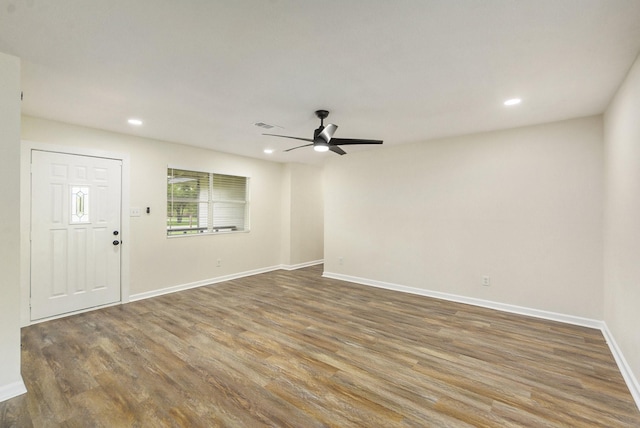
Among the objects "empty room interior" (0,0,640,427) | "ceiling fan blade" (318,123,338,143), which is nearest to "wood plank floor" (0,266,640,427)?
"empty room interior" (0,0,640,427)

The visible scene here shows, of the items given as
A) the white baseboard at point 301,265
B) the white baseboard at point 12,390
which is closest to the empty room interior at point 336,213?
the white baseboard at point 12,390

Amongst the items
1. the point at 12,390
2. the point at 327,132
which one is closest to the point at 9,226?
the point at 12,390

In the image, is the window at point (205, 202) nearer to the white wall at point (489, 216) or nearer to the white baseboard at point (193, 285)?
the white baseboard at point (193, 285)

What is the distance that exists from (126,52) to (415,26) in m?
2.02

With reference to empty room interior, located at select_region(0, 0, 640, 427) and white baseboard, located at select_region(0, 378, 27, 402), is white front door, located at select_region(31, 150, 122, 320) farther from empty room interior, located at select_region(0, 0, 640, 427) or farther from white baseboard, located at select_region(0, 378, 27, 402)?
white baseboard, located at select_region(0, 378, 27, 402)

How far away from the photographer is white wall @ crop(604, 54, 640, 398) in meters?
2.20

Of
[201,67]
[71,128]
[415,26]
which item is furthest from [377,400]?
[71,128]

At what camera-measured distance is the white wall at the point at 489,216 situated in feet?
11.5

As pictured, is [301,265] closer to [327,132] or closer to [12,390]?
[327,132]

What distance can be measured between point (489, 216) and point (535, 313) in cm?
137

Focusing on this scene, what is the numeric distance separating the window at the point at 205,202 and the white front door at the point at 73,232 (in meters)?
0.85

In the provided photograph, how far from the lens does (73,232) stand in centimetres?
379

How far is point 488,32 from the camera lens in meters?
1.84

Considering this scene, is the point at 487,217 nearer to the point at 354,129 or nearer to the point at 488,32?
the point at 354,129
